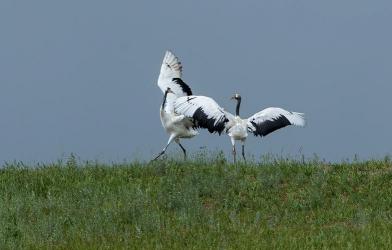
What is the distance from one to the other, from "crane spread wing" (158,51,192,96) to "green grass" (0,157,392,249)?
11.5ft

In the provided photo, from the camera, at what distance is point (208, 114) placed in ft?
62.2

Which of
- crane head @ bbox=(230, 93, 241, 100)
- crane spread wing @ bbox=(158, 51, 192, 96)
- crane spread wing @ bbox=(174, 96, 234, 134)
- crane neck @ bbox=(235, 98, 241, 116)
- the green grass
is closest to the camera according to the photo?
the green grass

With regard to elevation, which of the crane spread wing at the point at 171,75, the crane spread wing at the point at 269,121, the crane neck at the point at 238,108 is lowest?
the crane spread wing at the point at 269,121

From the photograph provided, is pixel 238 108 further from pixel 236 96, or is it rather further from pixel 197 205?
pixel 197 205

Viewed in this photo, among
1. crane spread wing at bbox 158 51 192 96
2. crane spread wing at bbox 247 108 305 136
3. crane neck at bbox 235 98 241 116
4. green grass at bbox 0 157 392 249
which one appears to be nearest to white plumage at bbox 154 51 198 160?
crane spread wing at bbox 158 51 192 96

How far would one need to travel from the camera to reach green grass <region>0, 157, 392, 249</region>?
12586 millimetres

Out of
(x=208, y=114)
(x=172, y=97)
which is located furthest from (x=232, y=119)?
(x=172, y=97)

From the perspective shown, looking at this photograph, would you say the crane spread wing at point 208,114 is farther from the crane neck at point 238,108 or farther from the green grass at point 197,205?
the green grass at point 197,205

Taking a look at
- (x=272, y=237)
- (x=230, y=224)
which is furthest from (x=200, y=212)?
(x=272, y=237)

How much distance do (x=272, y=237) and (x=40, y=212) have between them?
4.57m

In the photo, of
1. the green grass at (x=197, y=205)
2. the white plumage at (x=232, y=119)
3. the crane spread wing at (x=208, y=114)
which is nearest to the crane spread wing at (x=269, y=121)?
the white plumage at (x=232, y=119)

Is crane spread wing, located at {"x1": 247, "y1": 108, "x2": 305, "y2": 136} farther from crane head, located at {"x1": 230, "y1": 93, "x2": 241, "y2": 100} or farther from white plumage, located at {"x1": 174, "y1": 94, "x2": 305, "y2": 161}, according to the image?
crane head, located at {"x1": 230, "y1": 93, "x2": 241, "y2": 100}

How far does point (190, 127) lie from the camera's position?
20.2 metres

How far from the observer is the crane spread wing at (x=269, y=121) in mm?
19062
